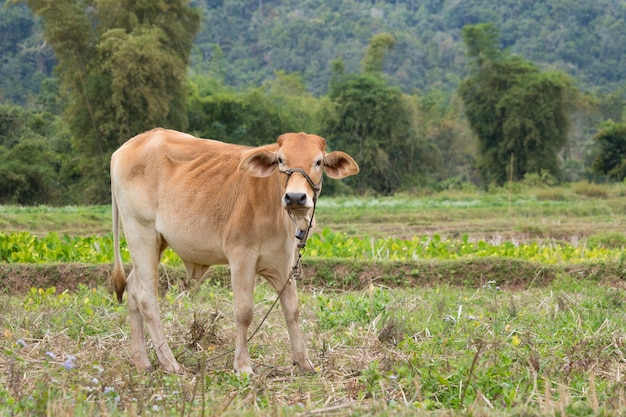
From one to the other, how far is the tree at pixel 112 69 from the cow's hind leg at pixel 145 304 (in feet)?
73.8

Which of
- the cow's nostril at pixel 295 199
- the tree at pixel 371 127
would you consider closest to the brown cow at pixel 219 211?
the cow's nostril at pixel 295 199

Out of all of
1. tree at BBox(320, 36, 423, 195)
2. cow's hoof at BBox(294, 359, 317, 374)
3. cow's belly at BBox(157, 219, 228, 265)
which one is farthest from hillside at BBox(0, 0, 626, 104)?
cow's hoof at BBox(294, 359, 317, 374)

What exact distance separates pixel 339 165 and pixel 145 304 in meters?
1.63

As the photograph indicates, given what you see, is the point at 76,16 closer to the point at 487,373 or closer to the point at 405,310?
the point at 405,310

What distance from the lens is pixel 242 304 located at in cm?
541

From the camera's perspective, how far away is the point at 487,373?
489cm

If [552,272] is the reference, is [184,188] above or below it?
above

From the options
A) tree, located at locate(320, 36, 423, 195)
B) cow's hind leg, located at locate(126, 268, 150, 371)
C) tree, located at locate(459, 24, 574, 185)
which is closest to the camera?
cow's hind leg, located at locate(126, 268, 150, 371)

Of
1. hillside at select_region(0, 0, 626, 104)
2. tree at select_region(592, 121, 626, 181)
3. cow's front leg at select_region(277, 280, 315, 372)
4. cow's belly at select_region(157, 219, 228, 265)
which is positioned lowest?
tree at select_region(592, 121, 626, 181)

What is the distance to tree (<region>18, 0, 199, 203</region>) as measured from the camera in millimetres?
27922

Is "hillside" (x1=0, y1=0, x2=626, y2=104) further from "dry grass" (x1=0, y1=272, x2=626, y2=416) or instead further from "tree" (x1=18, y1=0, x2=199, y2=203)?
"dry grass" (x1=0, y1=272, x2=626, y2=416)

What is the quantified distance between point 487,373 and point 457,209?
66.0 ft

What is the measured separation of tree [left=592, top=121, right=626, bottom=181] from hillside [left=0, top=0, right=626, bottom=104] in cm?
3013

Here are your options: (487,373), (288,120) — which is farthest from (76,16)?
(487,373)
